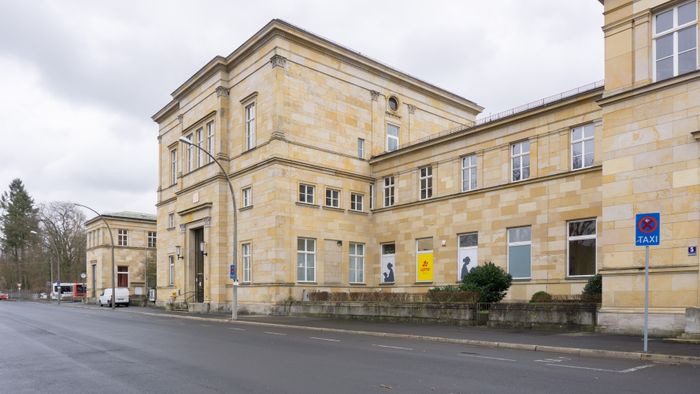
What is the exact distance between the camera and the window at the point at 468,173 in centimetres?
3030

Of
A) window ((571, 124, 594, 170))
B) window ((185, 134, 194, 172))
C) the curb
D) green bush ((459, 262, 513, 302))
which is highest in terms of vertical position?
window ((185, 134, 194, 172))

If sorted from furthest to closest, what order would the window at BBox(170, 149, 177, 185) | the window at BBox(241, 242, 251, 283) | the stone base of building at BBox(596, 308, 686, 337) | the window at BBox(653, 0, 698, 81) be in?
the window at BBox(170, 149, 177, 185)
the window at BBox(241, 242, 251, 283)
the window at BBox(653, 0, 698, 81)
the stone base of building at BBox(596, 308, 686, 337)

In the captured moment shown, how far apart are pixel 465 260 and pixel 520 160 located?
234 inches

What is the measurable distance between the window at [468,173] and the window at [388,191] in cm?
595

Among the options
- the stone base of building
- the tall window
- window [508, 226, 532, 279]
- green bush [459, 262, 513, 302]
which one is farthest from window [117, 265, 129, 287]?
the stone base of building

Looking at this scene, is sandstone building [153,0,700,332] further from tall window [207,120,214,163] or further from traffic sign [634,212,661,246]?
traffic sign [634,212,661,246]

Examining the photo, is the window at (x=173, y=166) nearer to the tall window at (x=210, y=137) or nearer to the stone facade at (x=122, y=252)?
the tall window at (x=210, y=137)

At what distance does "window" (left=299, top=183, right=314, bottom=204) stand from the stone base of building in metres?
19.4

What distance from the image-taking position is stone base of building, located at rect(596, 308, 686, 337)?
604 inches

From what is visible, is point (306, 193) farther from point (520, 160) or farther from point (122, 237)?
point (122, 237)

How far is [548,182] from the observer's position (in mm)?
26172

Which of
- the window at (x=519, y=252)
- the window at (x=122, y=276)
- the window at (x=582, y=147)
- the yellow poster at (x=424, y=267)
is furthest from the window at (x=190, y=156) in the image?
the window at (x=122, y=276)

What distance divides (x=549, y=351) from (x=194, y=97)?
3395cm

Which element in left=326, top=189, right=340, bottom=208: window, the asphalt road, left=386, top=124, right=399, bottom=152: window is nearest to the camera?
the asphalt road
